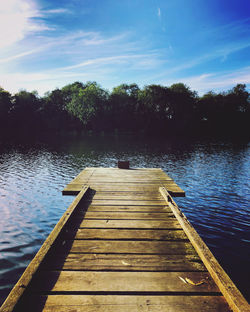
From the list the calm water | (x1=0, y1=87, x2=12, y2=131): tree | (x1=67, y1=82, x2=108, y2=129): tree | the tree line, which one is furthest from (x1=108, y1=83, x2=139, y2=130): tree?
the calm water

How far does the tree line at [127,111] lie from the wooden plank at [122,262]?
71869mm

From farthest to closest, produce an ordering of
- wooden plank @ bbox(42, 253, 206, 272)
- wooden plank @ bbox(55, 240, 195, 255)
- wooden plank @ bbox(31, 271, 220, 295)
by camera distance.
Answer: wooden plank @ bbox(55, 240, 195, 255)
wooden plank @ bbox(42, 253, 206, 272)
wooden plank @ bbox(31, 271, 220, 295)

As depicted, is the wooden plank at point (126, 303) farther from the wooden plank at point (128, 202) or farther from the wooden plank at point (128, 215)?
the wooden plank at point (128, 202)

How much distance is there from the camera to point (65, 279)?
3.17 meters

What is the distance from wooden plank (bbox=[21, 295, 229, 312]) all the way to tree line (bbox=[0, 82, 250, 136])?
239ft

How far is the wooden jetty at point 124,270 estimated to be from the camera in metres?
2.71

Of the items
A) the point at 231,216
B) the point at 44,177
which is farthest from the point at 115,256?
the point at 44,177

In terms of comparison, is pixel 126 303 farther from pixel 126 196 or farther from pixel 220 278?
pixel 126 196

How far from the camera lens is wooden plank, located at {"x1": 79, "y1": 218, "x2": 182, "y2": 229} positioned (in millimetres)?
5074

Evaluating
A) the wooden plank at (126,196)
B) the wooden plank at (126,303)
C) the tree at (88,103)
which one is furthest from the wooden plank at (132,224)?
the tree at (88,103)

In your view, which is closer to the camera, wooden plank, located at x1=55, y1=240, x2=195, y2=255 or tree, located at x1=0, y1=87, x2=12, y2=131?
wooden plank, located at x1=55, y1=240, x2=195, y2=255

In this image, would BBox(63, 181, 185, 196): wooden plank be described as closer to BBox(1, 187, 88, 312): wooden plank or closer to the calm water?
the calm water

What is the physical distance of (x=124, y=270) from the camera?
340cm

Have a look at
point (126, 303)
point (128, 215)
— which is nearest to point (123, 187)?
point (128, 215)
